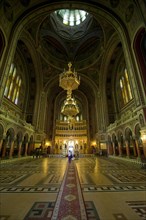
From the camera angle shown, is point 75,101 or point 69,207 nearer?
point 69,207

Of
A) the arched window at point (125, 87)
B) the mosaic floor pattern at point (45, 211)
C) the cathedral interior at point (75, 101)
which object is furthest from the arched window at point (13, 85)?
the arched window at point (125, 87)

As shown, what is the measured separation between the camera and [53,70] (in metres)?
20.3

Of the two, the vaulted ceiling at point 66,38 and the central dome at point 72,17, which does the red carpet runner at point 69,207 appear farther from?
the central dome at point 72,17

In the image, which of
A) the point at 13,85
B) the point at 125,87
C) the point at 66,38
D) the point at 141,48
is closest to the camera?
the point at 141,48

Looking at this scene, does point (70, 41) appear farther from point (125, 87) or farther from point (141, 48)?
point (141, 48)

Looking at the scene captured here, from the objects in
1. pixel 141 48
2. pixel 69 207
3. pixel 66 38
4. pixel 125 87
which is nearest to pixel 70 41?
pixel 66 38

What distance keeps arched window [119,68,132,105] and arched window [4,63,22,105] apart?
14.4 meters

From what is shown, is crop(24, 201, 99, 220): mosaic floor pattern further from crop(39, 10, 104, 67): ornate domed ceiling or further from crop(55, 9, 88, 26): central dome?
crop(55, 9, 88, 26): central dome

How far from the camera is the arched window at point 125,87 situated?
47.8 feet

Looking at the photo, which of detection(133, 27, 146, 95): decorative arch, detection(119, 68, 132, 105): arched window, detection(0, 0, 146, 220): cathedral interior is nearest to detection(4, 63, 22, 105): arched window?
detection(0, 0, 146, 220): cathedral interior

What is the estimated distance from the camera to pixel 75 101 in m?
15.4

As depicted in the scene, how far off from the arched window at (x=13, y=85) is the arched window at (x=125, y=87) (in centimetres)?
1441

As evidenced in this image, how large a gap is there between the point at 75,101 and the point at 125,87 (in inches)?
266

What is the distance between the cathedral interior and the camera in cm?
363
